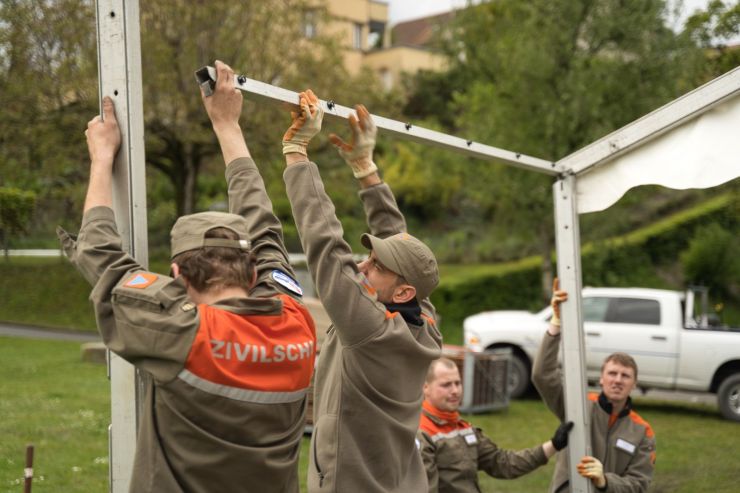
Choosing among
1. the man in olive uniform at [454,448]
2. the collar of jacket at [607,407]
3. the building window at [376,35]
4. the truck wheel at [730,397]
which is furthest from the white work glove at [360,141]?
the building window at [376,35]

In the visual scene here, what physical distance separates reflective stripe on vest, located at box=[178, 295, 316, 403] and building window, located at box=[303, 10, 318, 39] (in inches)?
703

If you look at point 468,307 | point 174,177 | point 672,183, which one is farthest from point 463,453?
point 468,307

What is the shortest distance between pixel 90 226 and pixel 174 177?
51.5ft

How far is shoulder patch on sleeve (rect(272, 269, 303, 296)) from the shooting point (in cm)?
274

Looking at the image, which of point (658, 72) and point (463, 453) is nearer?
point (463, 453)

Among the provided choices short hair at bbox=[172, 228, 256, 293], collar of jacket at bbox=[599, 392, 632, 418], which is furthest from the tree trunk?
short hair at bbox=[172, 228, 256, 293]

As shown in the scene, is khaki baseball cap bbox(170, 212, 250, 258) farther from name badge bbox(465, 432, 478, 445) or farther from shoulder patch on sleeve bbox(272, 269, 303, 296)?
name badge bbox(465, 432, 478, 445)

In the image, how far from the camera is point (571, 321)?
4.52 metres

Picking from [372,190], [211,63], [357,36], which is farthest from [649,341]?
[357,36]

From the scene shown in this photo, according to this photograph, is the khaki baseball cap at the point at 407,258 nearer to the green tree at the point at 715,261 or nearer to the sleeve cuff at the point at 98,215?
the sleeve cuff at the point at 98,215

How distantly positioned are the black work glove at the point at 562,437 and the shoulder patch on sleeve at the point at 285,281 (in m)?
2.14

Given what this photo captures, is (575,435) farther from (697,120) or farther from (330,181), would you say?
(330,181)

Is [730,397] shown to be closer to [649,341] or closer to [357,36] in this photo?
[649,341]

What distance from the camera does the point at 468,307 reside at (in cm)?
2305
